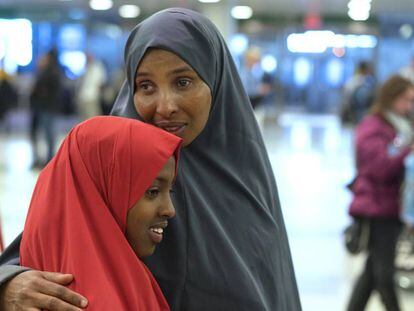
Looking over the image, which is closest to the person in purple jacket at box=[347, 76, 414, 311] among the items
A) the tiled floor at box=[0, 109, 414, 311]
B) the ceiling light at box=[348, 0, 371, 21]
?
the tiled floor at box=[0, 109, 414, 311]

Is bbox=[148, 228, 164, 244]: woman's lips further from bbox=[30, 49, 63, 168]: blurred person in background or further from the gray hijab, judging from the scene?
bbox=[30, 49, 63, 168]: blurred person in background

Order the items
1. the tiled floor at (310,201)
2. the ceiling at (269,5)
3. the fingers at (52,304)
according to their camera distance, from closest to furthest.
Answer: the fingers at (52,304) < the tiled floor at (310,201) < the ceiling at (269,5)

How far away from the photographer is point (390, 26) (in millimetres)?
23984

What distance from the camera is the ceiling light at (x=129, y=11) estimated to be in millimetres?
21266

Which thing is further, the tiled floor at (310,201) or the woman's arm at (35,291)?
the tiled floor at (310,201)

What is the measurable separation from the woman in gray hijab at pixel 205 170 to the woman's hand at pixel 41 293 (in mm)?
274

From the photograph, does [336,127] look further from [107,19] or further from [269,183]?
[269,183]

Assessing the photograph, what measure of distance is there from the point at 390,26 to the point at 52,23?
10.8 m

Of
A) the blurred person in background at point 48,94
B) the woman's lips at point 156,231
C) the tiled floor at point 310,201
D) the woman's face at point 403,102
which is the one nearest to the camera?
the woman's lips at point 156,231

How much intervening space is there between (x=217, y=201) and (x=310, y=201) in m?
7.36

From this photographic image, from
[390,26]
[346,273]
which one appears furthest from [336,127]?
[346,273]

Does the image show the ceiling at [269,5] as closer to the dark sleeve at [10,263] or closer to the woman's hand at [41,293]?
the dark sleeve at [10,263]

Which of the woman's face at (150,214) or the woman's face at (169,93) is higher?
the woman's face at (169,93)

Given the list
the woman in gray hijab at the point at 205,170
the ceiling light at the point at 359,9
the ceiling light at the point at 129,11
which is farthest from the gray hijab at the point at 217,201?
the ceiling light at the point at 129,11
